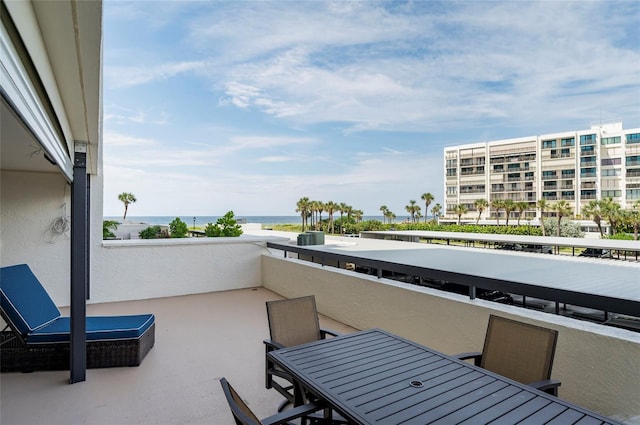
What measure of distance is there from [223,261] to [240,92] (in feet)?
82.2

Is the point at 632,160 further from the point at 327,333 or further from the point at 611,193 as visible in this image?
the point at 327,333

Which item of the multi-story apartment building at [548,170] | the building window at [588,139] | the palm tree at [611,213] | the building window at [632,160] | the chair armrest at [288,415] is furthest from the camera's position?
the building window at [588,139]

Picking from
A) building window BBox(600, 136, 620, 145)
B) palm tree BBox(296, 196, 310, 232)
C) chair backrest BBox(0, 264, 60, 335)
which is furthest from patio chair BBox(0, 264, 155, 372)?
building window BBox(600, 136, 620, 145)

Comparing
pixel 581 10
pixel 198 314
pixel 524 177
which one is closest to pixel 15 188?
pixel 198 314

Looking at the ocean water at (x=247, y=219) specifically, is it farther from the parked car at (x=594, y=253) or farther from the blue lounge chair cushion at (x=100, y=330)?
the blue lounge chair cushion at (x=100, y=330)

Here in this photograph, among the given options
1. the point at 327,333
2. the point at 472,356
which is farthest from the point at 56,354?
the point at 472,356

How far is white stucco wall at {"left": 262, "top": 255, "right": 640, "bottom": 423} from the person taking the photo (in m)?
2.31

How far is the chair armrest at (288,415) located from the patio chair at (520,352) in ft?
3.50

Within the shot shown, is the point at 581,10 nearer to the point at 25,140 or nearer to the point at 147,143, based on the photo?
the point at 25,140

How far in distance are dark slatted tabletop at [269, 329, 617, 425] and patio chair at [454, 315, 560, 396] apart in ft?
1.04

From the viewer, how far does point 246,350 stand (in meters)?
4.21

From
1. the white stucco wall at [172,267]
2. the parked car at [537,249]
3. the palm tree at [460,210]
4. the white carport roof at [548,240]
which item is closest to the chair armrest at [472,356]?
the white stucco wall at [172,267]

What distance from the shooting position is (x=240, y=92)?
2973 cm

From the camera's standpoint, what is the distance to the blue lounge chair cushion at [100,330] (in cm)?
357
